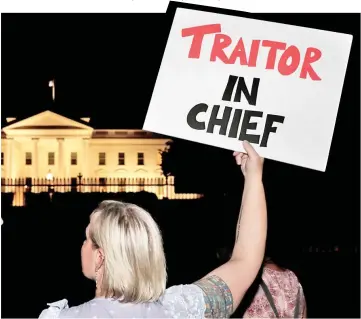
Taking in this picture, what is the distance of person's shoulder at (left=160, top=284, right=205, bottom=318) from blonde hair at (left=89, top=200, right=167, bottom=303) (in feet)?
0.18

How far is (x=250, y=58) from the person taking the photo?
2.00 m

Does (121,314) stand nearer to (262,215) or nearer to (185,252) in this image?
(262,215)

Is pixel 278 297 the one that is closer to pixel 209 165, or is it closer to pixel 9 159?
pixel 209 165

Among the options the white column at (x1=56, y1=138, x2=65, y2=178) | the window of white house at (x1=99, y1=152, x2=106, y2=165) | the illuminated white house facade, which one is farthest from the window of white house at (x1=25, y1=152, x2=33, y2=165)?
the window of white house at (x1=99, y1=152, x2=106, y2=165)

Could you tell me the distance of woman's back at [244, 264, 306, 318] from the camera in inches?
113

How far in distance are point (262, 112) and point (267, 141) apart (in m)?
0.11

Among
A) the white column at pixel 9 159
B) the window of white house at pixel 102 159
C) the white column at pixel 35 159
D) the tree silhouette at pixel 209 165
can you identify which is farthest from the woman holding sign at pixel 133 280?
the window of white house at pixel 102 159

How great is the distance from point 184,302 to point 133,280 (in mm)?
175

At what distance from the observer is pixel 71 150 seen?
188ft

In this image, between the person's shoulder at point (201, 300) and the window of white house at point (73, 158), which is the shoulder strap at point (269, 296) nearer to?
the person's shoulder at point (201, 300)

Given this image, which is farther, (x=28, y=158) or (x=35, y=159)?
(x=28, y=158)

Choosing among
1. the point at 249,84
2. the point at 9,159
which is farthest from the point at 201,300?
the point at 9,159

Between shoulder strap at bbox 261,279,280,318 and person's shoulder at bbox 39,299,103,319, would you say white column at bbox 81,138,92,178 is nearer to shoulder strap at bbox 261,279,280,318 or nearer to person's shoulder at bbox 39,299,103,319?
shoulder strap at bbox 261,279,280,318

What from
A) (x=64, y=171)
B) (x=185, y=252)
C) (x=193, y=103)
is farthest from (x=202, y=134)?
(x=64, y=171)
